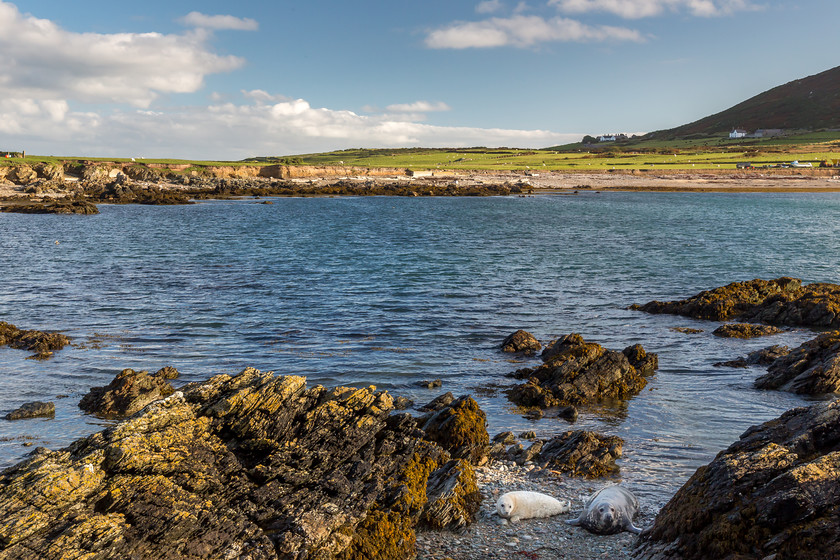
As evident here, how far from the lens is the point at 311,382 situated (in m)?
18.4

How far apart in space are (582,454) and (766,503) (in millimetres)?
5556

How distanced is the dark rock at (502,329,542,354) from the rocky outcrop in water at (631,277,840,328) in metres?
9.10

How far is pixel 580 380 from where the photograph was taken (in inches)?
690

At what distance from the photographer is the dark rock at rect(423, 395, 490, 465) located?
12.7m

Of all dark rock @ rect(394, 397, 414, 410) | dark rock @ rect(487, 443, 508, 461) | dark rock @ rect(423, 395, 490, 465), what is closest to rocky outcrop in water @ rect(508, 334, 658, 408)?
dark rock @ rect(394, 397, 414, 410)

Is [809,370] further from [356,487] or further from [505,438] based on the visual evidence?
[356,487]

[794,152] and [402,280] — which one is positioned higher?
[794,152]

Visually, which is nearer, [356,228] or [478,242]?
[478,242]

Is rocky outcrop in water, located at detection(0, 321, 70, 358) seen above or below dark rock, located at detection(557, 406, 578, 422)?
above

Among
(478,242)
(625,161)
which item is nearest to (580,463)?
(478,242)

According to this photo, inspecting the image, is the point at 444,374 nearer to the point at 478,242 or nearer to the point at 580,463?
the point at 580,463

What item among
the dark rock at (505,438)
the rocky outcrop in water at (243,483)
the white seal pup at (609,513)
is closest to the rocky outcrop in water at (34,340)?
the rocky outcrop in water at (243,483)

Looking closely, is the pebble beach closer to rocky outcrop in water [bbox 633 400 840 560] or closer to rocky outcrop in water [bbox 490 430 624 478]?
rocky outcrop in water [bbox 633 400 840 560]

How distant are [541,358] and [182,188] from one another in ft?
406
